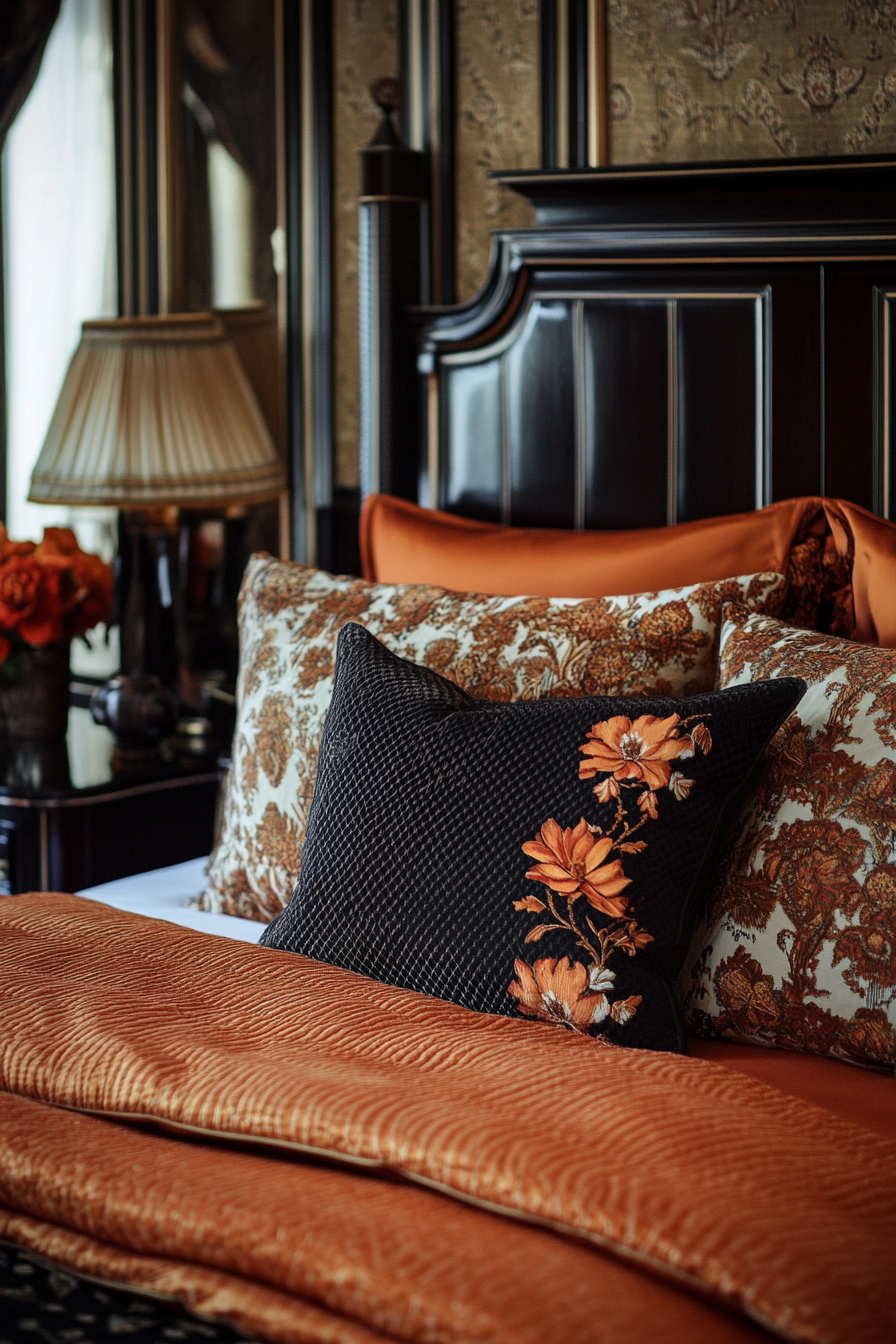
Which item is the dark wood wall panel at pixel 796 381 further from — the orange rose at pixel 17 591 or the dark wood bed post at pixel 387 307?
the orange rose at pixel 17 591

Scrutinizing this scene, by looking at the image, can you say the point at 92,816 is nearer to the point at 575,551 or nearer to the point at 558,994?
the point at 575,551

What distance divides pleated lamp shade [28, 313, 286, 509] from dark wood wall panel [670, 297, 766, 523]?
0.83 meters

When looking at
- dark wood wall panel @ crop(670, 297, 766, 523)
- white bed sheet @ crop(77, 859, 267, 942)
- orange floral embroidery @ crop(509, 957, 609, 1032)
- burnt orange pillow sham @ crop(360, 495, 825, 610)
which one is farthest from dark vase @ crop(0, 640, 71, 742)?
orange floral embroidery @ crop(509, 957, 609, 1032)

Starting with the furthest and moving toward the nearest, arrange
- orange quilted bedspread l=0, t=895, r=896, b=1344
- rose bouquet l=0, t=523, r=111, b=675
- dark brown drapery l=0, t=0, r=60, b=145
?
1. dark brown drapery l=0, t=0, r=60, b=145
2. rose bouquet l=0, t=523, r=111, b=675
3. orange quilted bedspread l=0, t=895, r=896, b=1344

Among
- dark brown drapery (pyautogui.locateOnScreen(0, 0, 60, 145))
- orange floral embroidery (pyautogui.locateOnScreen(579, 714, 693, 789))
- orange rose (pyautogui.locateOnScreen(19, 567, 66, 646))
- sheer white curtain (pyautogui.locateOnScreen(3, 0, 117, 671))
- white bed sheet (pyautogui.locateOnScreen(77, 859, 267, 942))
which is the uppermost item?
dark brown drapery (pyautogui.locateOnScreen(0, 0, 60, 145))

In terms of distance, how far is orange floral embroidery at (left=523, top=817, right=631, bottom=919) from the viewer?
1208mm

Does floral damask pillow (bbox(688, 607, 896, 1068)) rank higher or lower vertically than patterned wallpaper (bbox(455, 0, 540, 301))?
lower

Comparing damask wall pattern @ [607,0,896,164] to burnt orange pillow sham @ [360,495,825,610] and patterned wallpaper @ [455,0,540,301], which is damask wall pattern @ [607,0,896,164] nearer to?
patterned wallpaper @ [455,0,540,301]

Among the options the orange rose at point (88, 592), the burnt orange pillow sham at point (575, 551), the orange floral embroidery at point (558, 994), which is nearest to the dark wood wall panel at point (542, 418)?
the burnt orange pillow sham at point (575, 551)

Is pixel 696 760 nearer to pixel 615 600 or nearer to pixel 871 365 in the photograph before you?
pixel 615 600

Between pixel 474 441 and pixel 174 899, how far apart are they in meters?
0.91

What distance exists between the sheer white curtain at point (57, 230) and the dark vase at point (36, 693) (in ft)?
2.22

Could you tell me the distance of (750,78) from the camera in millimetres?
2057

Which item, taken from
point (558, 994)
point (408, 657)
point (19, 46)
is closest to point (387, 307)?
A: point (408, 657)
